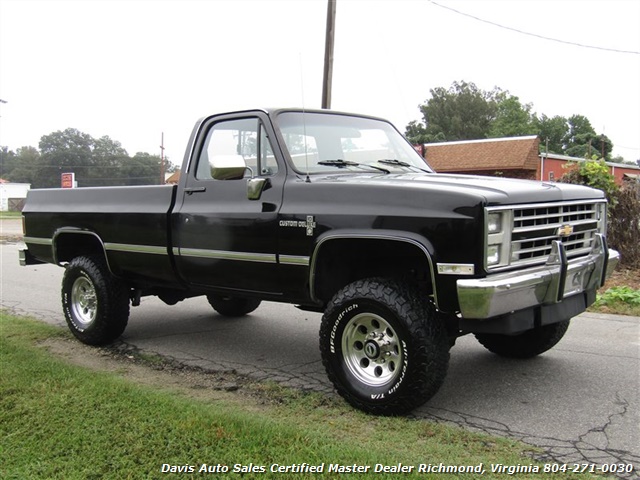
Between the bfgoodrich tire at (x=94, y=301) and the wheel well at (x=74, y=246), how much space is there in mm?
182

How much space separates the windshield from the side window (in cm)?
20

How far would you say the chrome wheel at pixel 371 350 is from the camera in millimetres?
3904

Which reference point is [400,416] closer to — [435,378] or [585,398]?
[435,378]

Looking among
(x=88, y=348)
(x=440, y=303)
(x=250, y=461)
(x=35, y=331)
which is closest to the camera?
(x=250, y=461)

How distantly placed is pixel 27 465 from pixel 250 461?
118 cm

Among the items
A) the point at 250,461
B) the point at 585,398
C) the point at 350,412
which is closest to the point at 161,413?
the point at 250,461

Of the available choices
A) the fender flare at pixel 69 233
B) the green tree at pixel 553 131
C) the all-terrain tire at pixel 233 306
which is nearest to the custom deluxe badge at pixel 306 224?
the fender flare at pixel 69 233

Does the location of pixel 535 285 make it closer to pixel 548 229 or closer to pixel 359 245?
pixel 548 229

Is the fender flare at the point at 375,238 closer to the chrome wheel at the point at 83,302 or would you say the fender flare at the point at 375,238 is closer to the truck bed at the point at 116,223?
the truck bed at the point at 116,223

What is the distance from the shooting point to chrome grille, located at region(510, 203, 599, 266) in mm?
3703

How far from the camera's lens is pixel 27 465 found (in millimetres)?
3195

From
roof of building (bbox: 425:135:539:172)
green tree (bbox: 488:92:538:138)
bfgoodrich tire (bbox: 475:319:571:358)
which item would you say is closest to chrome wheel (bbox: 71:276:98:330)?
bfgoodrich tire (bbox: 475:319:571:358)

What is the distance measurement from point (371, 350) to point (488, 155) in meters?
31.6

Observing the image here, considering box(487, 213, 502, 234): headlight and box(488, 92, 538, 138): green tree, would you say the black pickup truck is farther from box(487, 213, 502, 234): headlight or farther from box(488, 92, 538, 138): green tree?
box(488, 92, 538, 138): green tree
